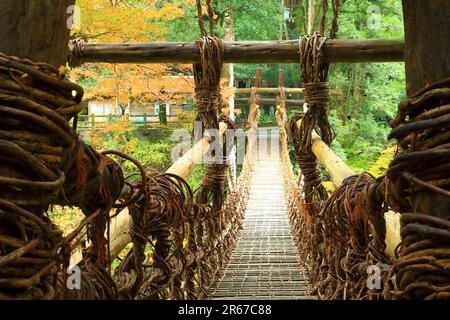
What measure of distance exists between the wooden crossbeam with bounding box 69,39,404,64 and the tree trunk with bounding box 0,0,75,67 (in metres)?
1.68

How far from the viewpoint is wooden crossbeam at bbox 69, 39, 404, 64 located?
218 cm

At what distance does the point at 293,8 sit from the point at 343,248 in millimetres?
15200

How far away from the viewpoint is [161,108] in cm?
898

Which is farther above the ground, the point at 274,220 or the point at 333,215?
the point at 333,215

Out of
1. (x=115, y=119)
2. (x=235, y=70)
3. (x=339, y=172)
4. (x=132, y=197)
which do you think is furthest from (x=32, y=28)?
(x=235, y=70)

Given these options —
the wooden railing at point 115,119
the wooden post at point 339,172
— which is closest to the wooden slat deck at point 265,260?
the wooden post at point 339,172

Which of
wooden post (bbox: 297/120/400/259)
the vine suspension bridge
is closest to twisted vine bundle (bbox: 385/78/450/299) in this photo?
the vine suspension bridge

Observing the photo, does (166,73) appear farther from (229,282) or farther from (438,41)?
(438,41)

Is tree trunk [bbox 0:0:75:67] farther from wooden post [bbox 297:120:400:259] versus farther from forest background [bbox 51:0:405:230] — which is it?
forest background [bbox 51:0:405:230]

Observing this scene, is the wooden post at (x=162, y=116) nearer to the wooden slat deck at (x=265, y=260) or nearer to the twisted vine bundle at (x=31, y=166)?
the wooden slat deck at (x=265, y=260)

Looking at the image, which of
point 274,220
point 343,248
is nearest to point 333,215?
point 343,248

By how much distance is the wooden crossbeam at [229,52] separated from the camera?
7.14 ft

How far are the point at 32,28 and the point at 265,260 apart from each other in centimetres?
330

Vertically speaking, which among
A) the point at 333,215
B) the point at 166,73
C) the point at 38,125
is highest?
the point at 166,73
